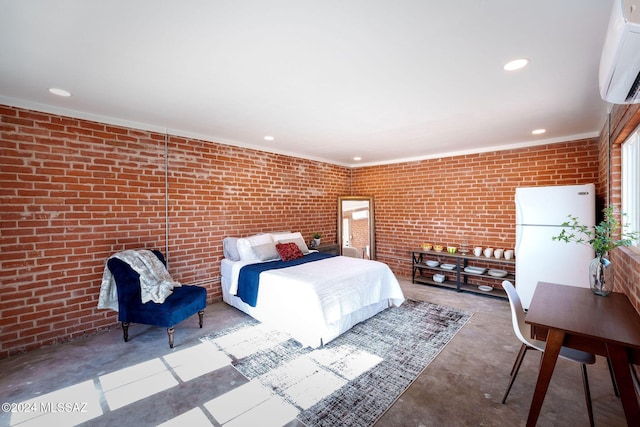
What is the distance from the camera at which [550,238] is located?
11.2 feet

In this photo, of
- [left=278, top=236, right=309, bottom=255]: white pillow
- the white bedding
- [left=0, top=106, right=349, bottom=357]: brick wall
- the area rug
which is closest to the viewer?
the area rug

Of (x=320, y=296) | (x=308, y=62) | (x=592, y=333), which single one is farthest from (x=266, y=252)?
(x=592, y=333)

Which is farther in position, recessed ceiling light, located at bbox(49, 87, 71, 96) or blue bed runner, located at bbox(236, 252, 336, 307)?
blue bed runner, located at bbox(236, 252, 336, 307)

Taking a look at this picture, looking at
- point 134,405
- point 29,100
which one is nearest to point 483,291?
point 134,405

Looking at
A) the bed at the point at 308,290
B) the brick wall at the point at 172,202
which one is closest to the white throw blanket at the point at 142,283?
the brick wall at the point at 172,202

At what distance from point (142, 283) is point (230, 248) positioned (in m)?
1.33

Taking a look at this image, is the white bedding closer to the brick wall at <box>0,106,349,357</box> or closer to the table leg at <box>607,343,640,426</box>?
the brick wall at <box>0,106,349,357</box>

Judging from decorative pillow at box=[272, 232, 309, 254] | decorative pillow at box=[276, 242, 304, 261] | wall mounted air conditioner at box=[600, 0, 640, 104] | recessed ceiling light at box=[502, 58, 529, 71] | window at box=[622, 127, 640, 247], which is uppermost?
recessed ceiling light at box=[502, 58, 529, 71]

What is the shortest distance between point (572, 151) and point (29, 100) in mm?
6515

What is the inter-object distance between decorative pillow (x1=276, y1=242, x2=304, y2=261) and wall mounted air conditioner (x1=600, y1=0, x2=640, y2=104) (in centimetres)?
349

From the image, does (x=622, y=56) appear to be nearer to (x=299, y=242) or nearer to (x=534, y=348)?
(x=534, y=348)

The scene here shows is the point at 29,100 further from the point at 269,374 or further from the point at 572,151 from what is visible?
the point at 572,151

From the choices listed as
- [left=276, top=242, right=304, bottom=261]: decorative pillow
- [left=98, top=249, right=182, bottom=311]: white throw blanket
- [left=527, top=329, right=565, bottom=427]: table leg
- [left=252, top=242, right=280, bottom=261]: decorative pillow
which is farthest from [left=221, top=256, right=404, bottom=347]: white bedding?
A: [left=527, top=329, right=565, bottom=427]: table leg

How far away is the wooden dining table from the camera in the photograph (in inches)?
55.1
